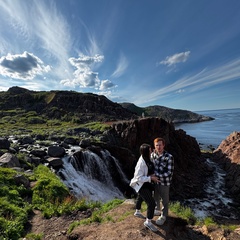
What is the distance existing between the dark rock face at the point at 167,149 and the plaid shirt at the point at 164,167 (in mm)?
27769

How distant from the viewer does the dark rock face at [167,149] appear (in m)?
35.9

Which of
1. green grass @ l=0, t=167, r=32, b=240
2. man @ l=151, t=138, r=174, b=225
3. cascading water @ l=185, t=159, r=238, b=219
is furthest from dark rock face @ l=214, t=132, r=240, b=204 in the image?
green grass @ l=0, t=167, r=32, b=240

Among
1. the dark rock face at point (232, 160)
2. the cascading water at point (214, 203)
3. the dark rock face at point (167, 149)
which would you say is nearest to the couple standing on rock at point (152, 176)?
the cascading water at point (214, 203)

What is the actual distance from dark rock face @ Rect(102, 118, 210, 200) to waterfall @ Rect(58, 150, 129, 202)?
3575mm

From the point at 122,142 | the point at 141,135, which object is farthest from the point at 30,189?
the point at 141,135

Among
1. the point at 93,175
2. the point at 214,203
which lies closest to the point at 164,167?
the point at 93,175

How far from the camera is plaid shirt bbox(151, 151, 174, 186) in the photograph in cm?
696

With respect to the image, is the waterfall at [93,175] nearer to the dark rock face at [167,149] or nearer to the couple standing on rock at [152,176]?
the dark rock face at [167,149]

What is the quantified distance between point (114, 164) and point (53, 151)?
34.2ft

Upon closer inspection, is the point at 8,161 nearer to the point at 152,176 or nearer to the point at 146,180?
the point at 146,180

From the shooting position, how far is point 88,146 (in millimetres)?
33875

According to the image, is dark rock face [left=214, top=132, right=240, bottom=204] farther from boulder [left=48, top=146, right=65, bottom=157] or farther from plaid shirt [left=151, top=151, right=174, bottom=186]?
plaid shirt [left=151, top=151, right=174, bottom=186]

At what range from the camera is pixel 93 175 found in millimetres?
27891

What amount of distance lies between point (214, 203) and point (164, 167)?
29.7 meters
